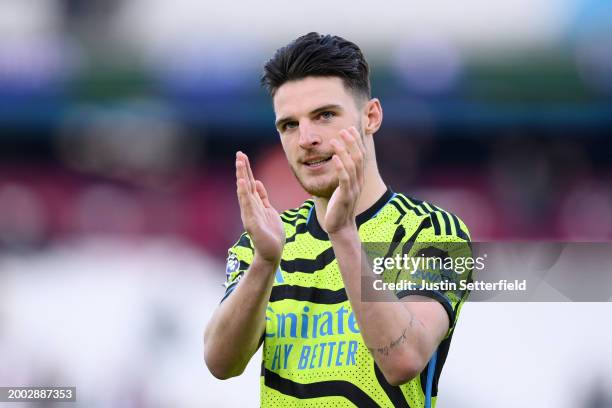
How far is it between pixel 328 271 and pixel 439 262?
0.34 metres

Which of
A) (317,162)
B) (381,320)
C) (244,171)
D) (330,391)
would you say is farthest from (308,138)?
(330,391)

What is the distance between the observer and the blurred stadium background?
6.69 metres

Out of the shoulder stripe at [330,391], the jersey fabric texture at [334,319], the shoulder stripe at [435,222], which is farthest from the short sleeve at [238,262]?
the shoulder stripe at [435,222]

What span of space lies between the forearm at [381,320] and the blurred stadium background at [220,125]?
4185 millimetres

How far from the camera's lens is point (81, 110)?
24.5 feet

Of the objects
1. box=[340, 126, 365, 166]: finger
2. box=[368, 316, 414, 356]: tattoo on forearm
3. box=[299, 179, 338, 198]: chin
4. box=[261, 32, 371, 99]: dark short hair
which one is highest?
box=[261, 32, 371, 99]: dark short hair

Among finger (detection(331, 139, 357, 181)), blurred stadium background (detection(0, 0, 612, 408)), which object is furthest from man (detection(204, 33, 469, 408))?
blurred stadium background (detection(0, 0, 612, 408))

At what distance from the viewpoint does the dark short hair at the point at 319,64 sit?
2605mm

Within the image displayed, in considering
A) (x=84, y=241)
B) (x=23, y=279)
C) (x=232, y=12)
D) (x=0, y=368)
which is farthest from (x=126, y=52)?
(x=0, y=368)

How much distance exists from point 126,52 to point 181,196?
1416 mm

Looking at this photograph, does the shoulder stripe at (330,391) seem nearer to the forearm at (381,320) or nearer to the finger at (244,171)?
the forearm at (381,320)

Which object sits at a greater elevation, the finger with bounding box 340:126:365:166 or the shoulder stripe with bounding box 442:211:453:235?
the finger with bounding box 340:126:365:166

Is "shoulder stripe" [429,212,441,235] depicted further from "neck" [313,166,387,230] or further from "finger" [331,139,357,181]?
"finger" [331,139,357,181]

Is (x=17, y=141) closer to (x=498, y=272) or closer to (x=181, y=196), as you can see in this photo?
(x=181, y=196)
